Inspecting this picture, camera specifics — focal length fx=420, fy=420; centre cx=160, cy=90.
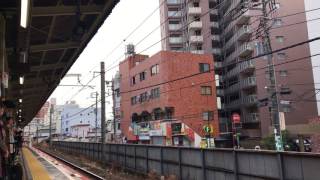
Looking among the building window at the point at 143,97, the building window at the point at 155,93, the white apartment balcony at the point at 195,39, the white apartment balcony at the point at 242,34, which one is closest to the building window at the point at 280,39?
the white apartment balcony at the point at 242,34

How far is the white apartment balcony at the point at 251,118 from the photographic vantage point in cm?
5596

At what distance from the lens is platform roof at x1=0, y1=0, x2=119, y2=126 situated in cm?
1042

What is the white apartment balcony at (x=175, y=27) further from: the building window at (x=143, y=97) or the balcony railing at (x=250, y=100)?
the balcony railing at (x=250, y=100)

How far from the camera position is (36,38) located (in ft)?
44.0

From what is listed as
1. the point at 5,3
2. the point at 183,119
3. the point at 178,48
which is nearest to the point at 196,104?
the point at 183,119

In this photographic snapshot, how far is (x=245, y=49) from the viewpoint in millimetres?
57344

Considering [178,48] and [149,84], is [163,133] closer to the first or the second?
[149,84]

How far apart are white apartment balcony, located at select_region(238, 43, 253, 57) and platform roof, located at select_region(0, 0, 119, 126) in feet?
135

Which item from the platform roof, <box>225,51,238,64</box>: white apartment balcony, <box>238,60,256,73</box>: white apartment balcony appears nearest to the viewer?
the platform roof

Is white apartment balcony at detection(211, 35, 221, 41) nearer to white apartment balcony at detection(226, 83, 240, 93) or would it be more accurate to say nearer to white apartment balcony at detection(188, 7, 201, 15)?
white apartment balcony at detection(188, 7, 201, 15)

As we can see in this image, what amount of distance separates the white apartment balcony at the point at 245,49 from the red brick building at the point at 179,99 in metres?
5.62

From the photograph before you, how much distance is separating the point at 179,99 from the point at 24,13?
4438cm

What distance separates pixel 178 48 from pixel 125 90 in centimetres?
1242

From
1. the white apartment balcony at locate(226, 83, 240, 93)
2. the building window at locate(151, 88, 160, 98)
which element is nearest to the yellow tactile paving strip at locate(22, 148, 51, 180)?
the building window at locate(151, 88, 160, 98)
